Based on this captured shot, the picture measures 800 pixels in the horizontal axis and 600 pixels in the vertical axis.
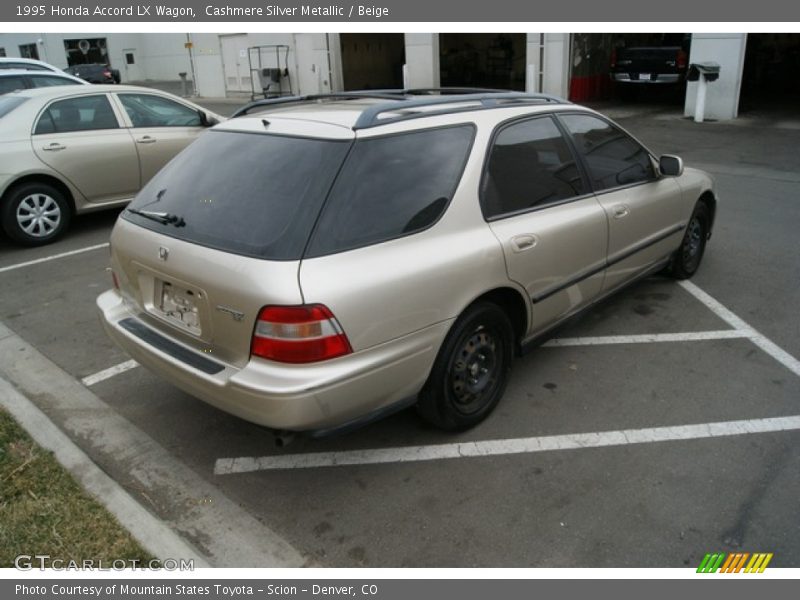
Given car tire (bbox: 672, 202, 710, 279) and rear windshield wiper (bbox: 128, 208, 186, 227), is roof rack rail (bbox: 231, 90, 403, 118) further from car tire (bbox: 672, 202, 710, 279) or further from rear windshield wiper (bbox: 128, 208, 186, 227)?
car tire (bbox: 672, 202, 710, 279)

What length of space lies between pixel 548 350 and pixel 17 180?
18.5ft

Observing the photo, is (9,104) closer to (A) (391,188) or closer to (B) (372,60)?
(A) (391,188)

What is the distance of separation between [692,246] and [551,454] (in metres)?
3.01

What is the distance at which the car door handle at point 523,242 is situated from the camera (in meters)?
3.41

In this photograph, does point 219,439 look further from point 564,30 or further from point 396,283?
point 564,30

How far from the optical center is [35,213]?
6824 mm

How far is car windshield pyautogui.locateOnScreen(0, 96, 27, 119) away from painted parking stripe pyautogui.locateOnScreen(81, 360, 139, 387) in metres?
4.01

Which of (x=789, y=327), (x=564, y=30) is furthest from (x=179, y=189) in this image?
(x=564, y=30)

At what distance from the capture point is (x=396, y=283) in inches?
111

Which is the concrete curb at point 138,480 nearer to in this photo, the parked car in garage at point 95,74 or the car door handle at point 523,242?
the car door handle at point 523,242

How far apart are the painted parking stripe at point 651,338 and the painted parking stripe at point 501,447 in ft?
3.46

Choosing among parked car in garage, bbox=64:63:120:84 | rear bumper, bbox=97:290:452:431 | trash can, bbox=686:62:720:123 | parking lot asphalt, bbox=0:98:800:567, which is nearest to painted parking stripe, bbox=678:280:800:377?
parking lot asphalt, bbox=0:98:800:567

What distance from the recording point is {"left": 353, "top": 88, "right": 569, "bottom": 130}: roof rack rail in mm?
3066

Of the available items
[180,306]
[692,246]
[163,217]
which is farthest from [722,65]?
[180,306]
